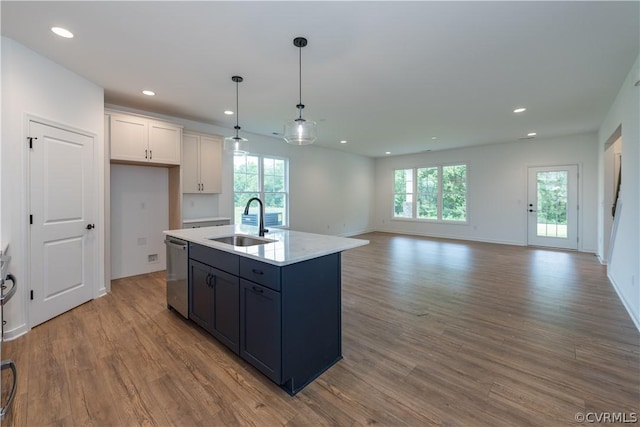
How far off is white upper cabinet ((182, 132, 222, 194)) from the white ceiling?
481mm

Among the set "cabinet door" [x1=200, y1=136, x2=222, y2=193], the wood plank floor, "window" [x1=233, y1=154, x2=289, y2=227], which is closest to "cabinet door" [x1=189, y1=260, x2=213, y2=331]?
the wood plank floor

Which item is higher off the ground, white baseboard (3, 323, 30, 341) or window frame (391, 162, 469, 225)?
window frame (391, 162, 469, 225)

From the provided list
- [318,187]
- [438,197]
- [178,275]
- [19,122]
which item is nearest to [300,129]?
[178,275]

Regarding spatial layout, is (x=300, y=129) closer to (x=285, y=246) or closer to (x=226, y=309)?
(x=285, y=246)

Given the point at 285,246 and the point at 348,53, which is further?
the point at 348,53

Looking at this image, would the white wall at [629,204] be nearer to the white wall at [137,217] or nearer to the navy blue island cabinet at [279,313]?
the navy blue island cabinet at [279,313]

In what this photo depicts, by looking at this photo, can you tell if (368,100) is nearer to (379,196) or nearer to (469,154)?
(469,154)

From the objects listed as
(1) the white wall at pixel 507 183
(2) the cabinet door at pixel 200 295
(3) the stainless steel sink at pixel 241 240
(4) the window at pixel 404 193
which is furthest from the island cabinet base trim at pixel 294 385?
(4) the window at pixel 404 193

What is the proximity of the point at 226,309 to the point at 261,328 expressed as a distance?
1.61 feet

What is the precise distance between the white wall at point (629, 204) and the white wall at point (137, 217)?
6172 millimetres

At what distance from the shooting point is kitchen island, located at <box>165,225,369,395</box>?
1.82 metres

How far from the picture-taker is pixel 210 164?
500 centimetres

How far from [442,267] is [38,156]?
5.67 metres

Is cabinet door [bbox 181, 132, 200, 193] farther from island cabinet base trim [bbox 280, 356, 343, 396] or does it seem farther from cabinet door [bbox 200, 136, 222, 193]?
island cabinet base trim [bbox 280, 356, 343, 396]
